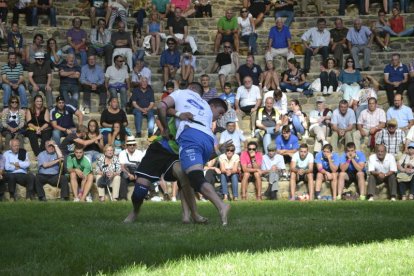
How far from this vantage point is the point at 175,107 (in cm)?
1296

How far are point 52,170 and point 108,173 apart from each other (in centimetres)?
129

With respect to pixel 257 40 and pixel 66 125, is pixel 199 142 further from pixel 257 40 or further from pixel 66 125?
pixel 257 40

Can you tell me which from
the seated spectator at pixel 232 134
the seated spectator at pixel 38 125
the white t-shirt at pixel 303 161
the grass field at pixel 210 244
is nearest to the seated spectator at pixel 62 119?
the seated spectator at pixel 38 125

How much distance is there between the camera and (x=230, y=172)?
22.9 m

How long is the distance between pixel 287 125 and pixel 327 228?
39.7ft

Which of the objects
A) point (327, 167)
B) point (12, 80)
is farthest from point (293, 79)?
point (12, 80)

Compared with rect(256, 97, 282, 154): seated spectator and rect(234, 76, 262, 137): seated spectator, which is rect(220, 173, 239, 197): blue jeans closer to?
rect(256, 97, 282, 154): seated spectator

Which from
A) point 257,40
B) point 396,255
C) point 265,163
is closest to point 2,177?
point 265,163

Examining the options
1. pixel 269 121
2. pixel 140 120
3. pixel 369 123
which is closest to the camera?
pixel 269 121

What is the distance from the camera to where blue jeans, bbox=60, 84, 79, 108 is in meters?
26.7

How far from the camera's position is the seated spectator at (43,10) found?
101ft

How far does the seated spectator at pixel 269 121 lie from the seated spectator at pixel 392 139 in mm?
2342

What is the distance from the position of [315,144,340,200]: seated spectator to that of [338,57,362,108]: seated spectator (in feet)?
11.6

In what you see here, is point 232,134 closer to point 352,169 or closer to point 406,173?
point 352,169
